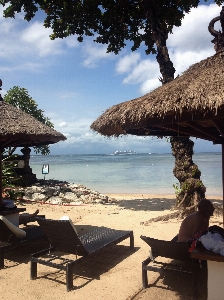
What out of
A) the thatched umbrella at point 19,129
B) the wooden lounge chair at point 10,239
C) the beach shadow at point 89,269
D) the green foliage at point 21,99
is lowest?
the beach shadow at point 89,269

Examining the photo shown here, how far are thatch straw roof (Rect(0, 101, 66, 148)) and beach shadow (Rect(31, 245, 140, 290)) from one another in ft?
7.73

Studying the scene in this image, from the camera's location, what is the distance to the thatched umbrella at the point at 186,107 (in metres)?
3.26

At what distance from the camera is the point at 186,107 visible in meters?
3.29

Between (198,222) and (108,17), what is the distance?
9.57 metres

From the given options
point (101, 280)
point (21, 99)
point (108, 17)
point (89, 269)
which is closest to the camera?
point (101, 280)

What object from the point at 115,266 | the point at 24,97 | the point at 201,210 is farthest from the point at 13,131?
the point at 24,97

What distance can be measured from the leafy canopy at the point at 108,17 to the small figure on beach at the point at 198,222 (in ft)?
26.0

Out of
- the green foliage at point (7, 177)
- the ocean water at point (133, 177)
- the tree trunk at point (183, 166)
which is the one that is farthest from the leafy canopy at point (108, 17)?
the ocean water at point (133, 177)

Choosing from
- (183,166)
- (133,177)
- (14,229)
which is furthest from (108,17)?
(133,177)

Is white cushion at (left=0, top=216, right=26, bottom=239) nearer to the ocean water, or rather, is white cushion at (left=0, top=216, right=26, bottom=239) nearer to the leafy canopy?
the leafy canopy

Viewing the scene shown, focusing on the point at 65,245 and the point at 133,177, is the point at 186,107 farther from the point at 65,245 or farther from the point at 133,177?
the point at 133,177

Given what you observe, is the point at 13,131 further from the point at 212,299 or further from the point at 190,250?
the point at 212,299

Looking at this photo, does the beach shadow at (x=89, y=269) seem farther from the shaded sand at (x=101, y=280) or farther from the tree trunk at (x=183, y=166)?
the tree trunk at (x=183, y=166)

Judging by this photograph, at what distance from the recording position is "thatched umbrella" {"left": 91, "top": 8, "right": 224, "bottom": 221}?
3.26 m
